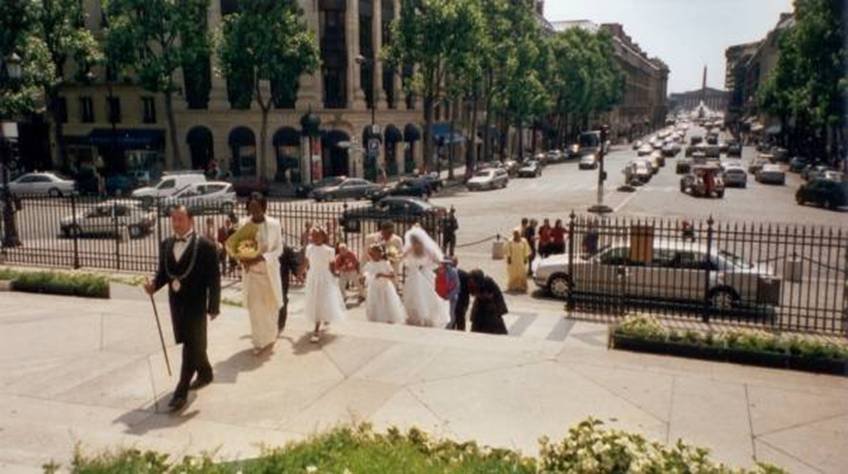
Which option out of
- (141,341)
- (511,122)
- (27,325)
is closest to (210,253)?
(141,341)

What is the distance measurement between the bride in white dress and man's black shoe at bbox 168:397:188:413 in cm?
436

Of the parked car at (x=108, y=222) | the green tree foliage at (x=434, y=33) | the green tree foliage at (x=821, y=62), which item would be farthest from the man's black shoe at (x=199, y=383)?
the green tree foliage at (x=434, y=33)

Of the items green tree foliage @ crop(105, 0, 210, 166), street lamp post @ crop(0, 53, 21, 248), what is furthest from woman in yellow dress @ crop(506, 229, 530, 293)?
green tree foliage @ crop(105, 0, 210, 166)

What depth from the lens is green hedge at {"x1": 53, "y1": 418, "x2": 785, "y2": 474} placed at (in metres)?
4.39

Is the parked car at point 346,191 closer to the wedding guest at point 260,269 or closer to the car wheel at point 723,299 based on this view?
the car wheel at point 723,299

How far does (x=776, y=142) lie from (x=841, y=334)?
102492 millimetres

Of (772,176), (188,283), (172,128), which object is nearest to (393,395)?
(188,283)

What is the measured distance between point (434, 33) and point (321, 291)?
131ft

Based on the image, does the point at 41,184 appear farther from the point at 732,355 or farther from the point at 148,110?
the point at 732,355

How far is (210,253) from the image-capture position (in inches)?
291

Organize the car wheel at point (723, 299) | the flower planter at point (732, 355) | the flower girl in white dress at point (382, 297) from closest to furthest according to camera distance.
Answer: the flower planter at point (732, 355), the flower girl in white dress at point (382, 297), the car wheel at point (723, 299)

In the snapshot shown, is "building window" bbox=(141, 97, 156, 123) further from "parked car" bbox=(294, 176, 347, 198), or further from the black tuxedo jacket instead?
the black tuxedo jacket

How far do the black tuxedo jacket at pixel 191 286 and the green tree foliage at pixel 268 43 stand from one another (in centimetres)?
3787

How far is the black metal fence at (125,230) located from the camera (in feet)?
58.7
